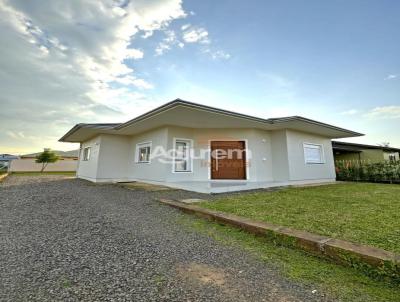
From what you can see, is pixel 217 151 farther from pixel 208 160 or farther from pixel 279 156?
pixel 279 156

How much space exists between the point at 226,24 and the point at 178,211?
6976mm

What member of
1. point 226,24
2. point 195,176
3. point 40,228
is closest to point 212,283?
point 40,228

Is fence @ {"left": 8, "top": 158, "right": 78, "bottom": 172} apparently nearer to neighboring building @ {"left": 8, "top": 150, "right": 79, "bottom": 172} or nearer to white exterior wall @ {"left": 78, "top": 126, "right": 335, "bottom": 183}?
neighboring building @ {"left": 8, "top": 150, "right": 79, "bottom": 172}

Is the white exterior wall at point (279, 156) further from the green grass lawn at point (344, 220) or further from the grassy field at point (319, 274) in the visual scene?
the grassy field at point (319, 274)

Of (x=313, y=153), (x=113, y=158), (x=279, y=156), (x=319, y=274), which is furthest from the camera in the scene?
(x=113, y=158)

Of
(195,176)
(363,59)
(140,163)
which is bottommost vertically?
(195,176)

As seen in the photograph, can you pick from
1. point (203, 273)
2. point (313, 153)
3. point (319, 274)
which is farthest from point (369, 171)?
point (203, 273)

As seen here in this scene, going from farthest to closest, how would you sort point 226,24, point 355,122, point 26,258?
1. point 355,122
2. point 226,24
3. point 26,258

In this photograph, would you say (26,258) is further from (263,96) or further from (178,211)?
(263,96)

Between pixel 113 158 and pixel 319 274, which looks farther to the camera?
pixel 113 158

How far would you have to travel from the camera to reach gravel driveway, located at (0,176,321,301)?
1.57 meters

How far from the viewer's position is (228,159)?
9.29m

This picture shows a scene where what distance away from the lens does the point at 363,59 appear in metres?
7.78

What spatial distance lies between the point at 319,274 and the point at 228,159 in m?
7.45
